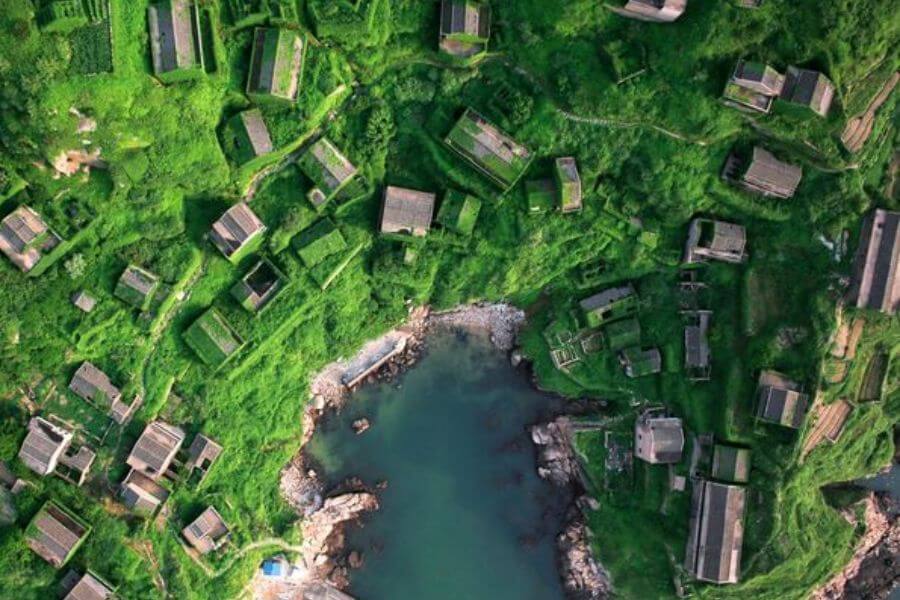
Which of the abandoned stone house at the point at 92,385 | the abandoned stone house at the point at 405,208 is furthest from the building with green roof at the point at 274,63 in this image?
the abandoned stone house at the point at 92,385

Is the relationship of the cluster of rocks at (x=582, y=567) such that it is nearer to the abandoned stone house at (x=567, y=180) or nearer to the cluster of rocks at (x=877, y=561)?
the cluster of rocks at (x=877, y=561)

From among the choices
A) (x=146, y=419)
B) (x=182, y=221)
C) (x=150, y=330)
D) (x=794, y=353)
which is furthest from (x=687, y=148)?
(x=146, y=419)

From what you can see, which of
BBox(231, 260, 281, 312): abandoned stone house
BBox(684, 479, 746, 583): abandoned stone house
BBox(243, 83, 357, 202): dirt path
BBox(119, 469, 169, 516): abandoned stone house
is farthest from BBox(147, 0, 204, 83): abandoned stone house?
BBox(684, 479, 746, 583): abandoned stone house

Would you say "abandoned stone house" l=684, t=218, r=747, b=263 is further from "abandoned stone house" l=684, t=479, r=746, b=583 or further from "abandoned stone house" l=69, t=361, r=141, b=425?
"abandoned stone house" l=69, t=361, r=141, b=425

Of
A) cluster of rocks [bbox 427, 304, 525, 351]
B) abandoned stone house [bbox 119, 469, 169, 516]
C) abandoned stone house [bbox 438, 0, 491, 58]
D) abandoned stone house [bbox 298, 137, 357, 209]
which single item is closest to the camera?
abandoned stone house [bbox 438, 0, 491, 58]

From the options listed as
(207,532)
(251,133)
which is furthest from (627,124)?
(207,532)
